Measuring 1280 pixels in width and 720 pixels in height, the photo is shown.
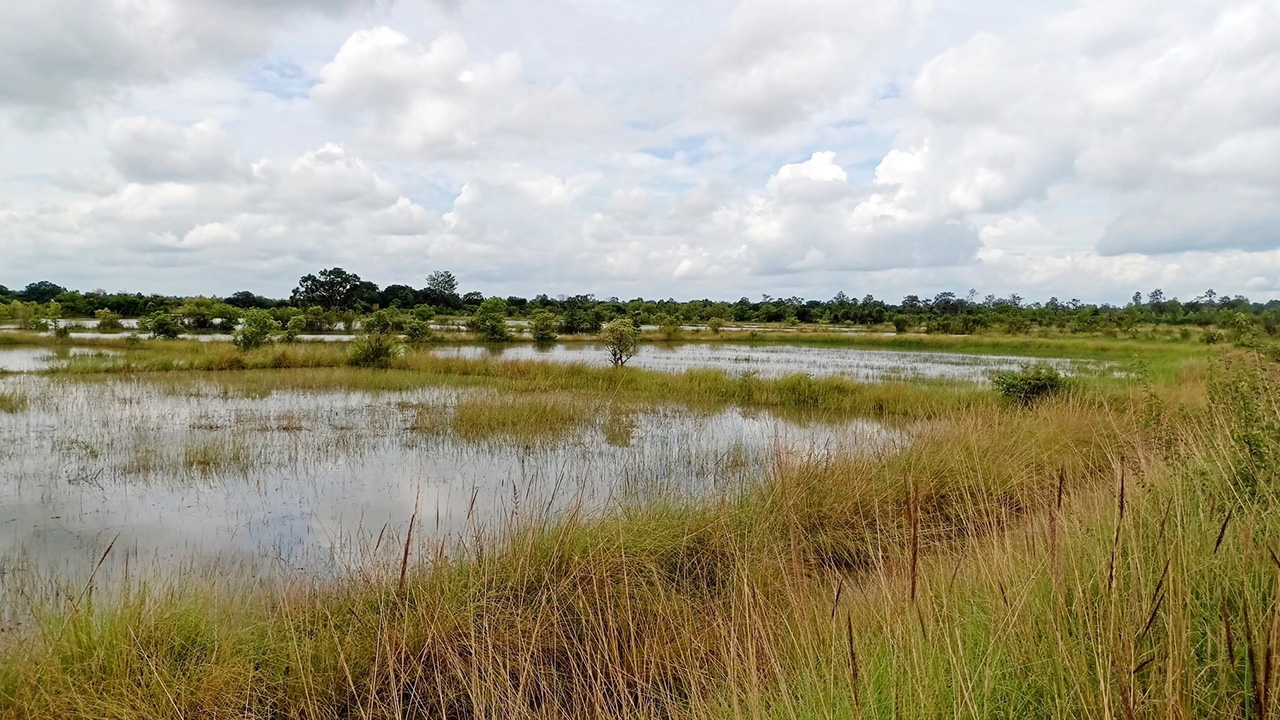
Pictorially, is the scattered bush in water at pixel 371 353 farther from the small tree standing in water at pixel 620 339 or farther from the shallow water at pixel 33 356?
the shallow water at pixel 33 356

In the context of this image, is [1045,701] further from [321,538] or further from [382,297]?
[382,297]

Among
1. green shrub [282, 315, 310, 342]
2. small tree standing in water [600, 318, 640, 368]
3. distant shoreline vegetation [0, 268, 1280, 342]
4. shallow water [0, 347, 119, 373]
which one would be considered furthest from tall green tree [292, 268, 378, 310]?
small tree standing in water [600, 318, 640, 368]

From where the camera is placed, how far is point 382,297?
8119 cm

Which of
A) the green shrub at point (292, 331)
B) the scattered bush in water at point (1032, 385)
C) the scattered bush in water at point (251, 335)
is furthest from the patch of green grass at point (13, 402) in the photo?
the scattered bush in water at point (1032, 385)

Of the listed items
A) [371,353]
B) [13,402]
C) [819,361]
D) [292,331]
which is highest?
[292,331]

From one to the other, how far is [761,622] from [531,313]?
224 feet

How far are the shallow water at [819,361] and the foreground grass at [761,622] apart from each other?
13573 millimetres

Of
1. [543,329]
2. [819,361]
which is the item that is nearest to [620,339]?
[819,361]

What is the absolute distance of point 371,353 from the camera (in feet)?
71.4

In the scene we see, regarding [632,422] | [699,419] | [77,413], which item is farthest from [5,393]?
[699,419]

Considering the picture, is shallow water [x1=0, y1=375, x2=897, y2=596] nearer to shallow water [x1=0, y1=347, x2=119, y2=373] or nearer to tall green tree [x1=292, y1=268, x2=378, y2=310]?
shallow water [x1=0, y1=347, x2=119, y2=373]

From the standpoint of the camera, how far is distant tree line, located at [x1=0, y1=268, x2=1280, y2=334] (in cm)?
4262

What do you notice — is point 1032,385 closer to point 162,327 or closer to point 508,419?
point 508,419

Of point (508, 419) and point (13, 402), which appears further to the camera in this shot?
point (13, 402)
